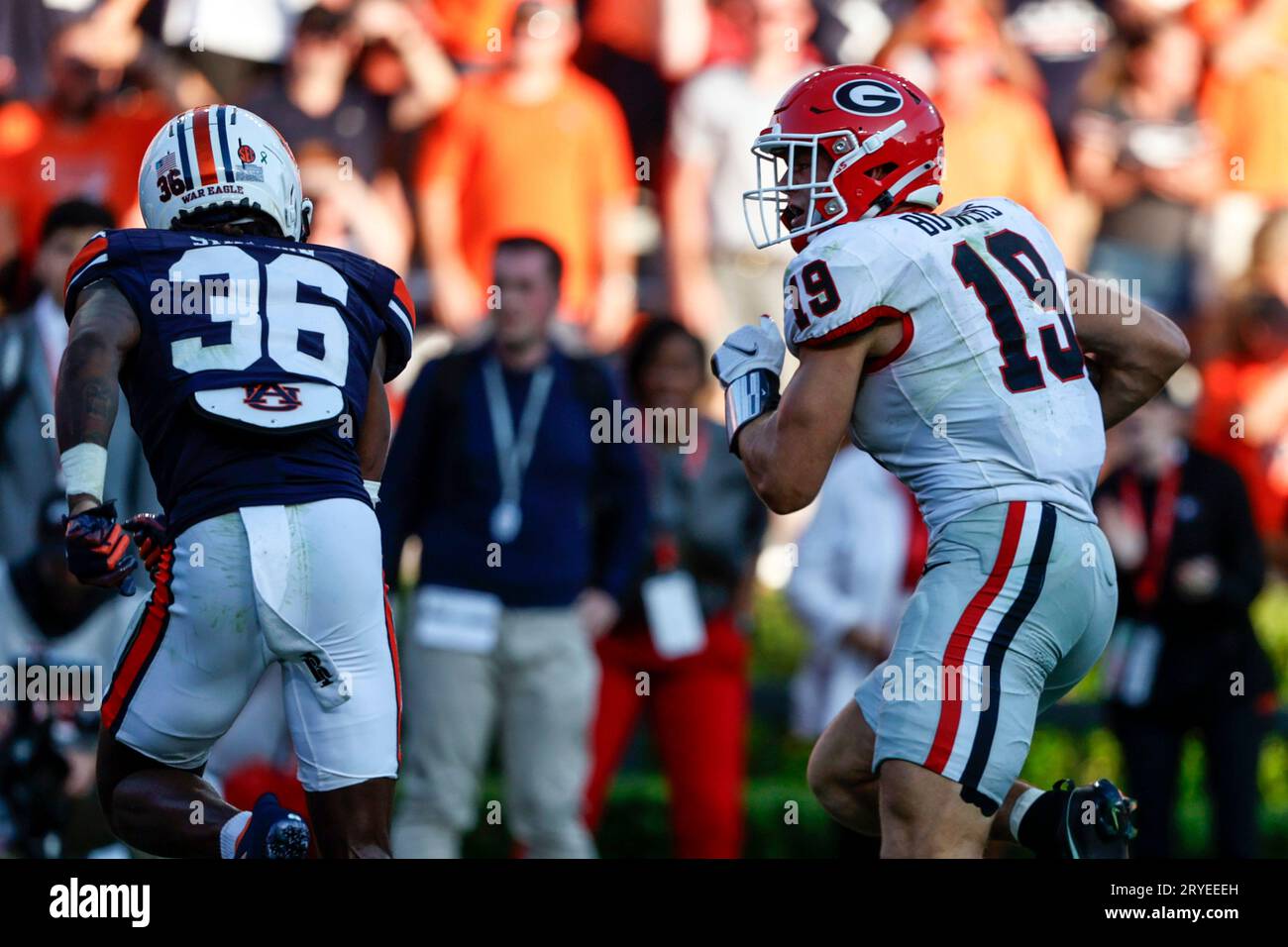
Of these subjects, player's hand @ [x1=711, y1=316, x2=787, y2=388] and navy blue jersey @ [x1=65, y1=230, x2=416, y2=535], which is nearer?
navy blue jersey @ [x1=65, y1=230, x2=416, y2=535]

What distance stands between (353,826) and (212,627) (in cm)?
57

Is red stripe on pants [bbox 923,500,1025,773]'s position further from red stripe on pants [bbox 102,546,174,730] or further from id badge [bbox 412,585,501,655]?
id badge [bbox 412,585,501,655]

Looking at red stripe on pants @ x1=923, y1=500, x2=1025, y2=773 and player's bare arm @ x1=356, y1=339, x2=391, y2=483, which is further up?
player's bare arm @ x1=356, y1=339, x2=391, y2=483

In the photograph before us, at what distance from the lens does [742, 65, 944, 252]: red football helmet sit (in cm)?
476

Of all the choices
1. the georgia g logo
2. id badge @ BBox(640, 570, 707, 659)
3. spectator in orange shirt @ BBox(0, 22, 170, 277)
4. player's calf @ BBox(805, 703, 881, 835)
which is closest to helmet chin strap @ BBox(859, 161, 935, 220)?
the georgia g logo

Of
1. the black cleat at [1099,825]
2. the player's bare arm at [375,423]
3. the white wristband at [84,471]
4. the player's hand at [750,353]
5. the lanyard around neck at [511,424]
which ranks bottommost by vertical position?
the black cleat at [1099,825]

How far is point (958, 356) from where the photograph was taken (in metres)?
4.53

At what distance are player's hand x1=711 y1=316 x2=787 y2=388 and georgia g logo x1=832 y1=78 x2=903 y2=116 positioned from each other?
56cm

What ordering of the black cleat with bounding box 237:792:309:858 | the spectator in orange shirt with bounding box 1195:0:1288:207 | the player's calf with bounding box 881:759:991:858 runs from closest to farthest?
1. the black cleat with bounding box 237:792:309:858
2. the player's calf with bounding box 881:759:991:858
3. the spectator in orange shirt with bounding box 1195:0:1288:207

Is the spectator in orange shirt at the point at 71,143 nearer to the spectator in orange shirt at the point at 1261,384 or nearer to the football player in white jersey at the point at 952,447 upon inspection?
the football player in white jersey at the point at 952,447

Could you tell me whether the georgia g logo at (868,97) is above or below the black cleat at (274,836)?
above

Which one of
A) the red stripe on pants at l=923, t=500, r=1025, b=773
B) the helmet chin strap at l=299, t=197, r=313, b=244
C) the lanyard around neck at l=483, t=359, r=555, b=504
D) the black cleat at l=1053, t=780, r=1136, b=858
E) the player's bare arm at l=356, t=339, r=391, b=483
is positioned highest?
the helmet chin strap at l=299, t=197, r=313, b=244

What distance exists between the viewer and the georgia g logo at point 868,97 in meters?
4.79

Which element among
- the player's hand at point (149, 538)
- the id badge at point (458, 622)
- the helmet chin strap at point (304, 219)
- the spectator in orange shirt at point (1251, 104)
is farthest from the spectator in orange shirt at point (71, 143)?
the spectator in orange shirt at point (1251, 104)
